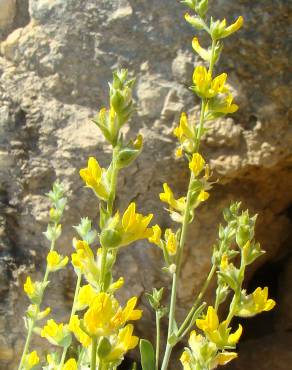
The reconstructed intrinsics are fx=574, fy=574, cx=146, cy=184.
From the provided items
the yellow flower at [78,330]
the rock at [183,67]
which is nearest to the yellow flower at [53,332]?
the yellow flower at [78,330]

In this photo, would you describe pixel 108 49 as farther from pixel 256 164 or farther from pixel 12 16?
pixel 256 164

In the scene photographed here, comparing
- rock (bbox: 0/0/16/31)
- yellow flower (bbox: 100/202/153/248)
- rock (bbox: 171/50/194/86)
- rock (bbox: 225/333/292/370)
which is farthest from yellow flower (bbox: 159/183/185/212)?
rock (bbox: 225/333/292/370)

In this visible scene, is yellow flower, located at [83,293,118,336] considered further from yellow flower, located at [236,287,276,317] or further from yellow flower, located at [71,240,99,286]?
yellow flower, located at [236,287,276,317]

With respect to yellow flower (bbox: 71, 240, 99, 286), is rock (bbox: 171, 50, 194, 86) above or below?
below

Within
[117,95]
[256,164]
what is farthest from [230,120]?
[117,95]

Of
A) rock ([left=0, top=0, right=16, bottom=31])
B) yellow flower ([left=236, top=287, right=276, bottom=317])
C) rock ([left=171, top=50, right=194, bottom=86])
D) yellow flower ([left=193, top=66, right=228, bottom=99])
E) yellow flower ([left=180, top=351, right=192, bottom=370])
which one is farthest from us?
rock ([left=0, top=0, right=16, bottom=31])

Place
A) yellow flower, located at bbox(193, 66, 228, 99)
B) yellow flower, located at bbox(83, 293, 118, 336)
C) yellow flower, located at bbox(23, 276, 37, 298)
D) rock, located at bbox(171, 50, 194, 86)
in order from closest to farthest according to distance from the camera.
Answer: yellow flower, located at bbox(83, 293, 118, 336), yellow flower, located at bbox(193, 66, 228, 99), yellow flower, located at bbox(23, 276, 37, 298), rock, located at bbox(171, 50, 194, 86)

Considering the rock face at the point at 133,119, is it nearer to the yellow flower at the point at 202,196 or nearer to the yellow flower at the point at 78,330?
the yellow flower at the point at 202,196
